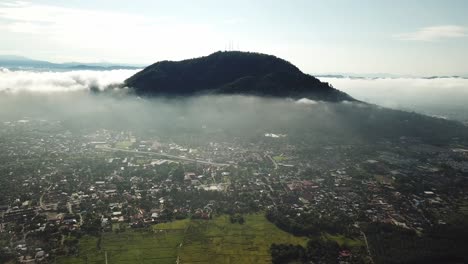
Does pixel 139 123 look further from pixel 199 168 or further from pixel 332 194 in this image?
pixel 332 194

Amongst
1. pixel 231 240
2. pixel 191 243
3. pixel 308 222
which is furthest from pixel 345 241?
pixel 191 243

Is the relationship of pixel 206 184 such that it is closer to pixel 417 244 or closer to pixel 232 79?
pixel 417 244

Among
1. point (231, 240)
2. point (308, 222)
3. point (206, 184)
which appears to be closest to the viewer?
point (231, 240)

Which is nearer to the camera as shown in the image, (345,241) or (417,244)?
(417,244)

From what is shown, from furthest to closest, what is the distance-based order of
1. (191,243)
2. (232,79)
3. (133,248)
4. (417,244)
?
1. (232,79)
2. (417,244)
3. (191,243)
4. (133,248)

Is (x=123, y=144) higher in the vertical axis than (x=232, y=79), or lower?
lower

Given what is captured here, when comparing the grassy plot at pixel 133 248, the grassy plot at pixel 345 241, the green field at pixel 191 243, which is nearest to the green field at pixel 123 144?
the green field at pixel 191 243
